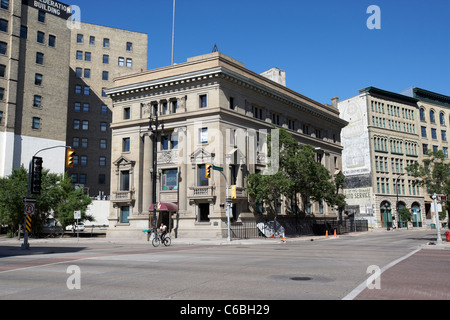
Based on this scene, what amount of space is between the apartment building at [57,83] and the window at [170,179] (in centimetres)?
1540

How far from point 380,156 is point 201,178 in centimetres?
4470

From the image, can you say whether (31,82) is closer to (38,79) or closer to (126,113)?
(38,79)

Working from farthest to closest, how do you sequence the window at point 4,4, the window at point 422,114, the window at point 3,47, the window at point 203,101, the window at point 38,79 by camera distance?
the window at point 422,114, the window at point 38,79, the window at point 4,4, the window at point 3,47, the window at point 203,101

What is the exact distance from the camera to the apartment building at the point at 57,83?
55.8m

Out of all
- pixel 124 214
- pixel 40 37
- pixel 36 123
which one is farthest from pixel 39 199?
pixel 40 37

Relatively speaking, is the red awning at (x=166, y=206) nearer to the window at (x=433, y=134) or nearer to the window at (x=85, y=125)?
the window at (x=85, y=125)

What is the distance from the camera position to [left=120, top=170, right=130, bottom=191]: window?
1732 inches

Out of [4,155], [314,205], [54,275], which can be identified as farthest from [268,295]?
[4,155]

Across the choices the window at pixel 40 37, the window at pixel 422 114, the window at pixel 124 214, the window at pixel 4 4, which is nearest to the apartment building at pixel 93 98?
the window at pixel 40 37

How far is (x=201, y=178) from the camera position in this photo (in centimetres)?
4009

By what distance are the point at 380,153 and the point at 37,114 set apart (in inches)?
2338

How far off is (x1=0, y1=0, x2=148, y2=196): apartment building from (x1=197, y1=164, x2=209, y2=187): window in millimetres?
19702
